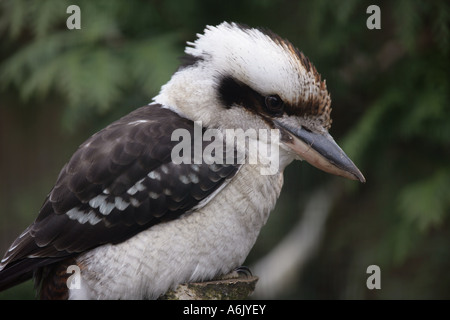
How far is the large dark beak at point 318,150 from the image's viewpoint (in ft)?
5.89

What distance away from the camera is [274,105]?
185 cm

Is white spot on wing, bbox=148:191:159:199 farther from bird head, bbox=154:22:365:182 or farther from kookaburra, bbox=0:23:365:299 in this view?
bird head, bbox=154:22:365:182

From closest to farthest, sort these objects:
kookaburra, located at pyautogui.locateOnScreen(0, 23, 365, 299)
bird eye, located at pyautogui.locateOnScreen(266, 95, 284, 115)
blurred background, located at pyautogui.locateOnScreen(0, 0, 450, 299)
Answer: kookaburra, located at pyautogui.locateOnScreen(0, 23, 365, 299), bird eye, located at pyautogui.locateOnScreen(266, 95, 284, 115), blurred background, located at pyautogui.locateOnScreen(0, 0, 450, 299)

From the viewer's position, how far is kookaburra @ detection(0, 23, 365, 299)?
1722mm

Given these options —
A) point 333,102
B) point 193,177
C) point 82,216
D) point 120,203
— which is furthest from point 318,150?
point 333,102

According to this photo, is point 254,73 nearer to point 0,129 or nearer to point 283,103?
point 283,103

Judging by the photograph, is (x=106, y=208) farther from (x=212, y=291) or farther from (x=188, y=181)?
(x=212, y=291)

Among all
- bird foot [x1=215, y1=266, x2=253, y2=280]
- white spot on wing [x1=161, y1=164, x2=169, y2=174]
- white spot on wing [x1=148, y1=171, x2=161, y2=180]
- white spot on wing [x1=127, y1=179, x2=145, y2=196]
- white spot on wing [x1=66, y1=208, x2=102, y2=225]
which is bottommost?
bird foot [x1=215, y1=266, x2=253, y2=280]

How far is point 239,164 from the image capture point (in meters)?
1.82

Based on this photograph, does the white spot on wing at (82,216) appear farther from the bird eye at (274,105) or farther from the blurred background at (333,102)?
the blurred background at (333,102)

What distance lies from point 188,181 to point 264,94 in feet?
1.14

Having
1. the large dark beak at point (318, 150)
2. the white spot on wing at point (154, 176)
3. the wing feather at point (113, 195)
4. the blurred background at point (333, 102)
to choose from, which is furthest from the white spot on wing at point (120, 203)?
the blurred background at point (333, 102)

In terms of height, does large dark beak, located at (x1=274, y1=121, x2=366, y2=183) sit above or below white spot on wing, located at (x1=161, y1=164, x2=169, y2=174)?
above

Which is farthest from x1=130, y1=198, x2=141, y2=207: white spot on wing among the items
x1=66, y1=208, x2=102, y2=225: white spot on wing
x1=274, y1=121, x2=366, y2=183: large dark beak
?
x1=274, y1=121, x2=366, y2=183: large dark beak
